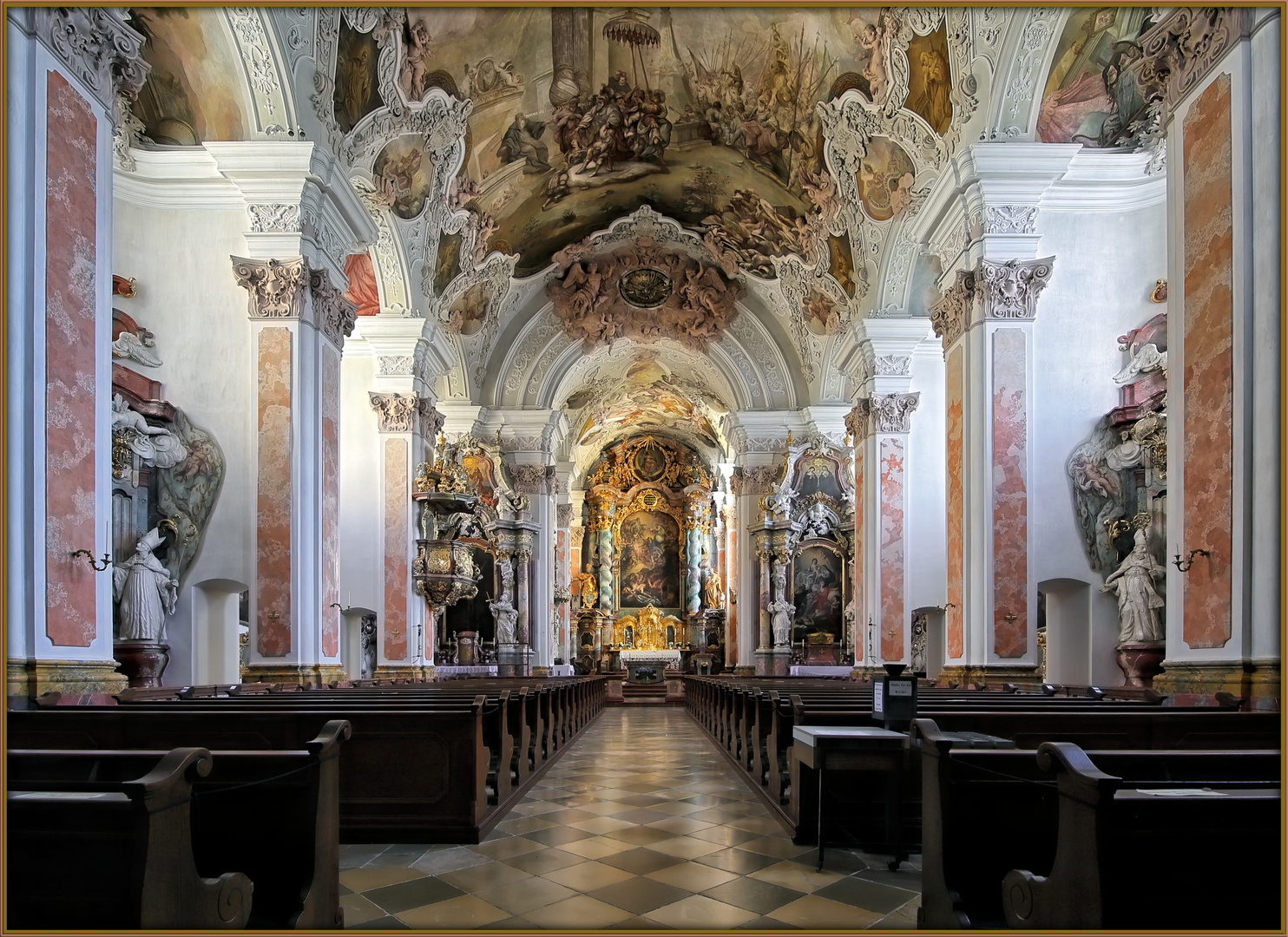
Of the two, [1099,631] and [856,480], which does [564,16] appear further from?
[1099,631]

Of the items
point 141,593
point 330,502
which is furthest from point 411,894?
point 330,502

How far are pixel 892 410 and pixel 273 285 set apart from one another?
1018 centimetres

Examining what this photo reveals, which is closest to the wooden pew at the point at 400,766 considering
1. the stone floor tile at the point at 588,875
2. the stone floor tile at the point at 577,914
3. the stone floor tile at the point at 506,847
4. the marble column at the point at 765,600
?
the stone floor tile at the point at 506,847

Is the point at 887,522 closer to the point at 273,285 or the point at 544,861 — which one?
the point at 273,285

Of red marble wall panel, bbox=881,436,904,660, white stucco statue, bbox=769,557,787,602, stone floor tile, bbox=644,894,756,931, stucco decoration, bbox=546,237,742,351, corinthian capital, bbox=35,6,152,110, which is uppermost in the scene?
stucco decoration, bbox=546,237,742,351

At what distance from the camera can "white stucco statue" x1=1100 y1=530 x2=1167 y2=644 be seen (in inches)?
435

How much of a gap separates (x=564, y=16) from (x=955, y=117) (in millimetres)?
6587


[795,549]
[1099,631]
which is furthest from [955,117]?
[795,549]

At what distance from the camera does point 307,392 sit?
11094 mm

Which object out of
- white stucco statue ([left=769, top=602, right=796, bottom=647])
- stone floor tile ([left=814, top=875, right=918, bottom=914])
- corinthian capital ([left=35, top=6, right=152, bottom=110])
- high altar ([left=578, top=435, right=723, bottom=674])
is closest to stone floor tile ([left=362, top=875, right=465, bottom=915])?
stone floor tile ([left=814, top=875, right=918, bottom=914])

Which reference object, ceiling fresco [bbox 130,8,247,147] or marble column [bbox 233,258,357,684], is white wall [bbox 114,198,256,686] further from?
ceiling fresco [bbox 130,8,247,147]

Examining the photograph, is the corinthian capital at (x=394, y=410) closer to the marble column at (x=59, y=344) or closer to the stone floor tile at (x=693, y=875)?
the marble column at (x=59, y=344)

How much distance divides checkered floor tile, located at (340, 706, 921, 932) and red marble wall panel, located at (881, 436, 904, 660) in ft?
31.1

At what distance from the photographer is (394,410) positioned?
16.9 metres
